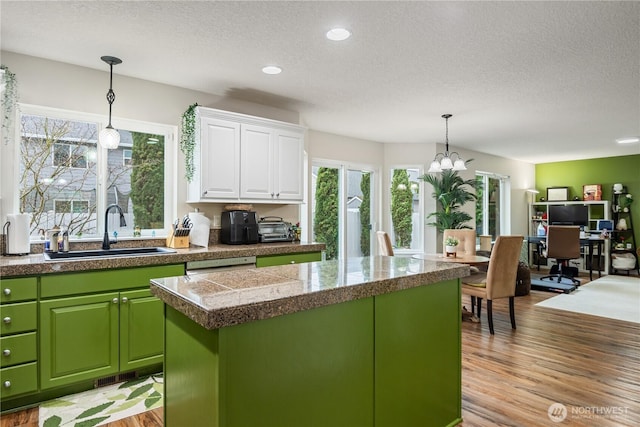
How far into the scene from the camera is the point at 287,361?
1.41 metres

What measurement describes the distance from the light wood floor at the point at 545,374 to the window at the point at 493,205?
3.65m

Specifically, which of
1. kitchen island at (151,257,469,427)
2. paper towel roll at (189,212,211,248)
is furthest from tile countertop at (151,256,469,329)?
paper towel roll at (189,212,211,248)

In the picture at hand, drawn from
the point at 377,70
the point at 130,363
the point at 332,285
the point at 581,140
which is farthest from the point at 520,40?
→ the point at 581,140

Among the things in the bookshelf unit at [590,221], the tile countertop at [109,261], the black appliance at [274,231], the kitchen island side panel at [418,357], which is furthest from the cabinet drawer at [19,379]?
the bookshelf unit at [590,221]

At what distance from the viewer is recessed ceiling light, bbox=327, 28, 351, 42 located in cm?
249

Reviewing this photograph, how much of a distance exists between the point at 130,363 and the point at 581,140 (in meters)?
7.16

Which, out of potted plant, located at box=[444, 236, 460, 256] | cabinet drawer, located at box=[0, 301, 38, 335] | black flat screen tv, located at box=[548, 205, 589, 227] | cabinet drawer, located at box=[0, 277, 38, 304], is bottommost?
cabinet drawer, located at box=[0, 301, 38, 335]

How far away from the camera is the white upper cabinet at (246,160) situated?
348 cm

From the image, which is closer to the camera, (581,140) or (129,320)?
(129,320)

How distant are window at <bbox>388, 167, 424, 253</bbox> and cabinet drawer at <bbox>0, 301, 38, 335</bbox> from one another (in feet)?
17.0

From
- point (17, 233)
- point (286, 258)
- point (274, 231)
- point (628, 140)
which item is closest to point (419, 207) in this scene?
point (274, 231)

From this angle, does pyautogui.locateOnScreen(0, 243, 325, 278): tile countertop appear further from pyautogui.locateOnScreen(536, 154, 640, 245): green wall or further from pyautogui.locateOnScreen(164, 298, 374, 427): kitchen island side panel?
pyautogui.locateOnScreen(536, 154, 640, 245): green wall

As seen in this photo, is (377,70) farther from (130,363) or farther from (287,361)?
(130,363)

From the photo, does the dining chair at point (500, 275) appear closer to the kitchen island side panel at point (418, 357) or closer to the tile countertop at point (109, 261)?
the kitchen island side panel at point (418, 357)
